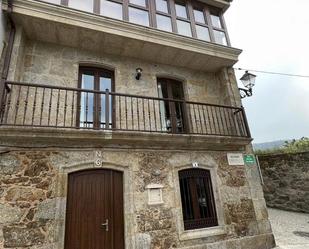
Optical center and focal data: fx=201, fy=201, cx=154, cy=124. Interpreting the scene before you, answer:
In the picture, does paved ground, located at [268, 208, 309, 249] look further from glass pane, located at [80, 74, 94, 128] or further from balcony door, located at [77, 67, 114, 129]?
glass pane, located at [80, 74, 94, 128]

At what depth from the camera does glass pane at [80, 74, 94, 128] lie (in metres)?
5.32

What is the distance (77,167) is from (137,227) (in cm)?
187

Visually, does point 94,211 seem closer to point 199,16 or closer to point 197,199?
point 197,199

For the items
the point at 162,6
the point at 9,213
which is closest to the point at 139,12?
the point at 162,6

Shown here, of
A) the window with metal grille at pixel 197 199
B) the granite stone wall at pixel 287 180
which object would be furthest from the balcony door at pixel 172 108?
the granite stone wall at pixel 287 180

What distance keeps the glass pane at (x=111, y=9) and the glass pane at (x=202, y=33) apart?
271 centimetres

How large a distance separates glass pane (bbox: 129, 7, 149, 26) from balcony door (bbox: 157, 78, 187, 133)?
5.99 ft

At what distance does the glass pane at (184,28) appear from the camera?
6.70m

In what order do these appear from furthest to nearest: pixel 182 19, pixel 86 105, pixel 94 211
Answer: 1. pixel 182 19
2. pixel 86 105
3. pixel 94 211

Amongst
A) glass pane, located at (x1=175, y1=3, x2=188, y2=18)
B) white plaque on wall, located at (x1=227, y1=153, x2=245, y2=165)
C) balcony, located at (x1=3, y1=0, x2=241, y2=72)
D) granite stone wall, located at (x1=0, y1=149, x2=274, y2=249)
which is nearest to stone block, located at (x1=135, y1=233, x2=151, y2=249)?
granite stone wall, located at (x1=0, y1=149, x2=274, y2=249)

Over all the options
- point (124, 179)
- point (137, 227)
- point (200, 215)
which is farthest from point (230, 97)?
point (137, 227)

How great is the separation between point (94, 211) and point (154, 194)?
1.40 metres

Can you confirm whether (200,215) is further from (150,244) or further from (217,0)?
(217,0)

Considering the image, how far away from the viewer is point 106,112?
15.9 feet
